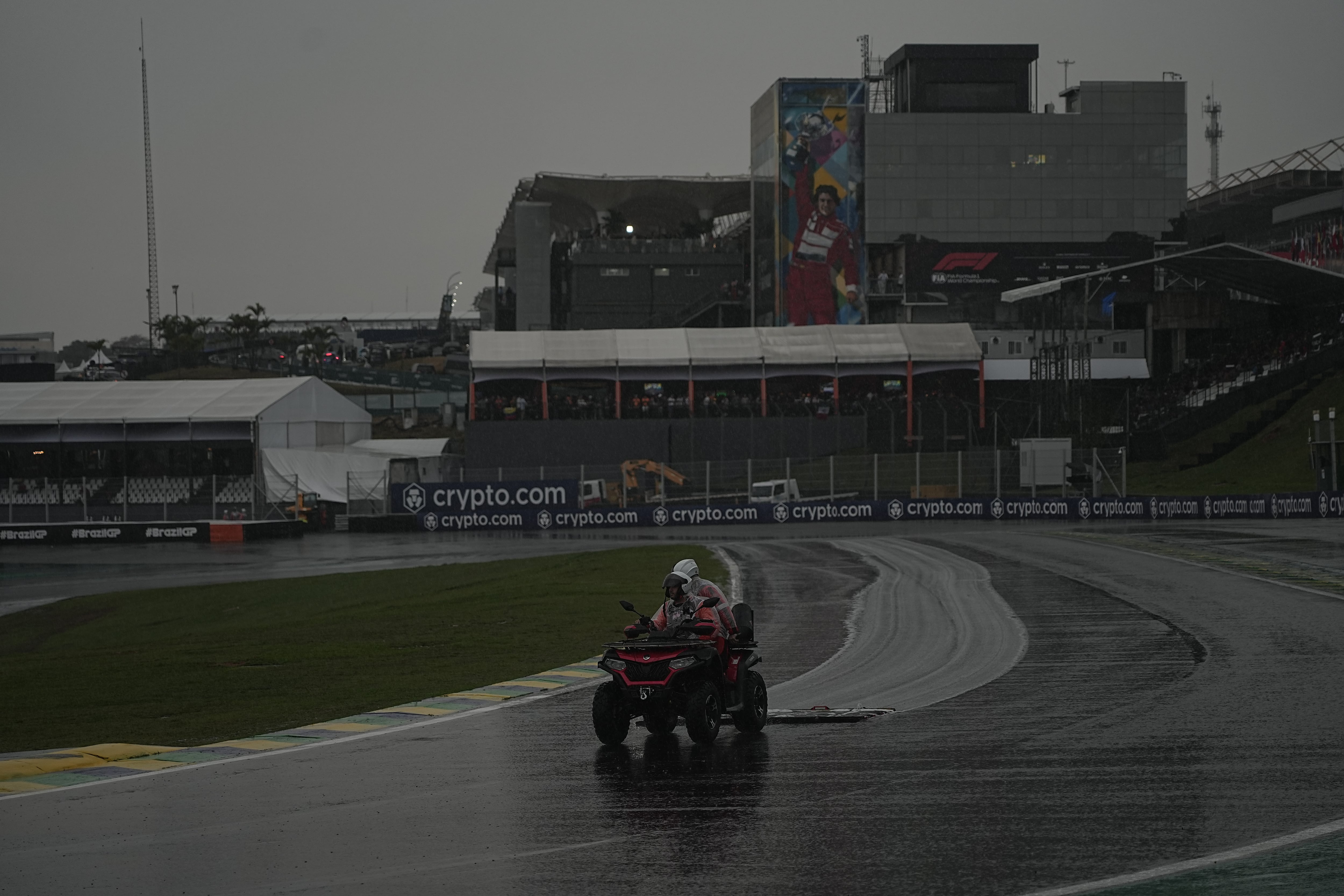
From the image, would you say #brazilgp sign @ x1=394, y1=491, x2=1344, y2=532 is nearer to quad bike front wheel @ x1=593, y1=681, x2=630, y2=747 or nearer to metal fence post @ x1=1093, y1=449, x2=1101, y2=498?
metal fence post @ x1=1093, y1=449, x2=1101, y2=498

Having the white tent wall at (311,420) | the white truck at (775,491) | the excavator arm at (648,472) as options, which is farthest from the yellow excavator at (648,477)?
the white tent wall at (311,420)

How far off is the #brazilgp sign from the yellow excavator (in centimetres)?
103

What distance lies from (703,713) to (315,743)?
13.6 feet

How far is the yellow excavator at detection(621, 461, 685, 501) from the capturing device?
184 feet

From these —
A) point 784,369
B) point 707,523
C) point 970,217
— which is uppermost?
point 970,217

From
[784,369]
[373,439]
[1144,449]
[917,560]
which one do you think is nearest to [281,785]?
[917,560]

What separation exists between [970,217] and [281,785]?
277 feet

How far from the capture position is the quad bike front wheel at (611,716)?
40.9 ft

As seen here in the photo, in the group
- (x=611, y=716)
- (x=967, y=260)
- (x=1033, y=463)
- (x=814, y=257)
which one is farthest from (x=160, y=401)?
(x=611, y=716)

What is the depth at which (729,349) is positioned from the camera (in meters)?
76.1

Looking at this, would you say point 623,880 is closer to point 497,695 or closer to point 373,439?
point 497,695

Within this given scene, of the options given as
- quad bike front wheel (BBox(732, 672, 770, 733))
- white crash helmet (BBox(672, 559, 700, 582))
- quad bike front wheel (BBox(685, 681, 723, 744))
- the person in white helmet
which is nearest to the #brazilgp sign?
quad bike front wheel (BBox(732, 672, 770, 733))

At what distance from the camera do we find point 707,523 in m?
54.2

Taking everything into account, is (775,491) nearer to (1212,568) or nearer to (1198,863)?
(1212,568)
